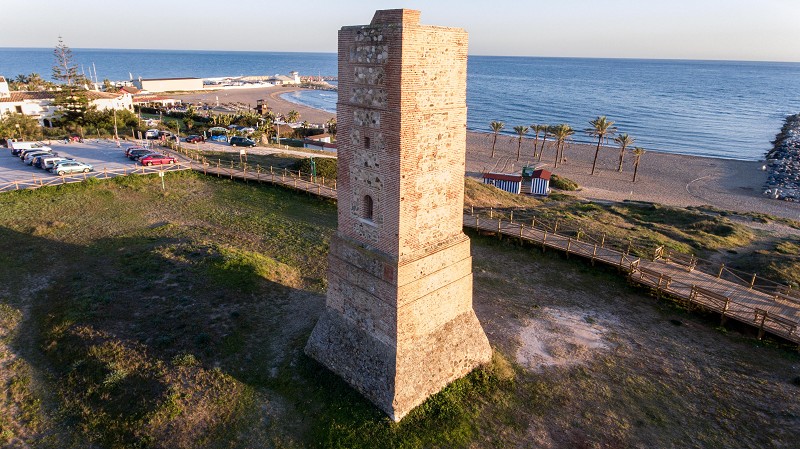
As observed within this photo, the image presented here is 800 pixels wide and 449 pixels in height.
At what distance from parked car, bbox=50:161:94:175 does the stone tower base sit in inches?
1175

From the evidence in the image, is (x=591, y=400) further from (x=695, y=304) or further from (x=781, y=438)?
(x=695, y=304)

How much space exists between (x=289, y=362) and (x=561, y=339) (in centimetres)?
977

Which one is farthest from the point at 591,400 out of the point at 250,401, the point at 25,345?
the point at 25,345

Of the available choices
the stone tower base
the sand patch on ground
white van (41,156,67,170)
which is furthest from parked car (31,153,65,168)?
the sand patch on ground

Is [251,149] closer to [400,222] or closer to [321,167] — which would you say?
[321,167]

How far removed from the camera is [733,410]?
14.1 m

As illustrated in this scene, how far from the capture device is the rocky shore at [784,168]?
5169 centimetres

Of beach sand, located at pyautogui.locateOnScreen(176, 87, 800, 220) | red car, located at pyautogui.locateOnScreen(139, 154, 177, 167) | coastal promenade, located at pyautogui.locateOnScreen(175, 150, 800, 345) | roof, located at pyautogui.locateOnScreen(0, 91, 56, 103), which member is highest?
roof, located at pyautogui.locateOnScreen(0, 91, 56, 103)

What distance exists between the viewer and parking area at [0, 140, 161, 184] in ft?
116

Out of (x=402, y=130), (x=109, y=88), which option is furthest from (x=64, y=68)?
(x=402, y=130)

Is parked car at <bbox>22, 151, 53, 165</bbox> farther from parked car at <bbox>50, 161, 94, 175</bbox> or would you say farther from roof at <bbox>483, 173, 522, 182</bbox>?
roof at <bbox>483, 173, 522, 182</bbox>

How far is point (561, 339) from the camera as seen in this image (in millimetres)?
17422

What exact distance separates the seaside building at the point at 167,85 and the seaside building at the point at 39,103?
5659 centimetres

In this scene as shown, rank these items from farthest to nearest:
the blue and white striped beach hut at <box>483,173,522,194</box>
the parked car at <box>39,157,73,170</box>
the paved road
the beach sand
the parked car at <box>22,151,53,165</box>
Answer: the beach sand
the paved road
the blue and white striped beach hut at <box>483,173,522,194</box>
the parked car at <box>22,151,53,165</box>
the parked car at <box>39,157,73,170</box>
